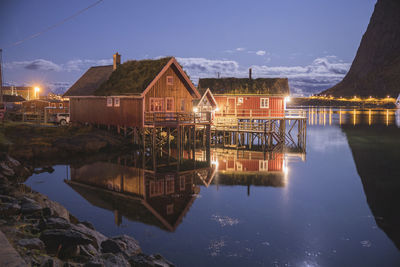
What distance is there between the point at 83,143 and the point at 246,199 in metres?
17.5

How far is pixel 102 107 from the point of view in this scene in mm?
35656

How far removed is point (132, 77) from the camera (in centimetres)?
3328

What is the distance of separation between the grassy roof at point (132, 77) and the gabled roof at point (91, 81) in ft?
6.87

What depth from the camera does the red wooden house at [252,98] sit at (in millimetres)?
43656

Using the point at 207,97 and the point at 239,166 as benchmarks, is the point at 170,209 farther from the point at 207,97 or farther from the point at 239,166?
the point at 207,97

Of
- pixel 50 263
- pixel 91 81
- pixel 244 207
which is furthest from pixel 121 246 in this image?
pixel 91 81

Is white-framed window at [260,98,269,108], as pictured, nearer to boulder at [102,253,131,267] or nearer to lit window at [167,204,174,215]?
lit window at [167,204,174,215]

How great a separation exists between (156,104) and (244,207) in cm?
1656

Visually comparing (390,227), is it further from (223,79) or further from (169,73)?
(223,79)


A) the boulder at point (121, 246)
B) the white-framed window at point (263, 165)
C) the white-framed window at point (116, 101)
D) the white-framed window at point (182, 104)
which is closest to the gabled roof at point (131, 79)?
the white-framed window at point (116, 101)

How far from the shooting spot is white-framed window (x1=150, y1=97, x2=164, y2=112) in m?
31.6

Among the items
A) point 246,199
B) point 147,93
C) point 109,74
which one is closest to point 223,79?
point 109,74

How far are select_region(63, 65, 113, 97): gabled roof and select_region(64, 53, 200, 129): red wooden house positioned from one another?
0.15 metres

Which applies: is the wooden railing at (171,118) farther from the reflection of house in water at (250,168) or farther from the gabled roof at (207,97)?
the reflection of house in water at (250,168)
